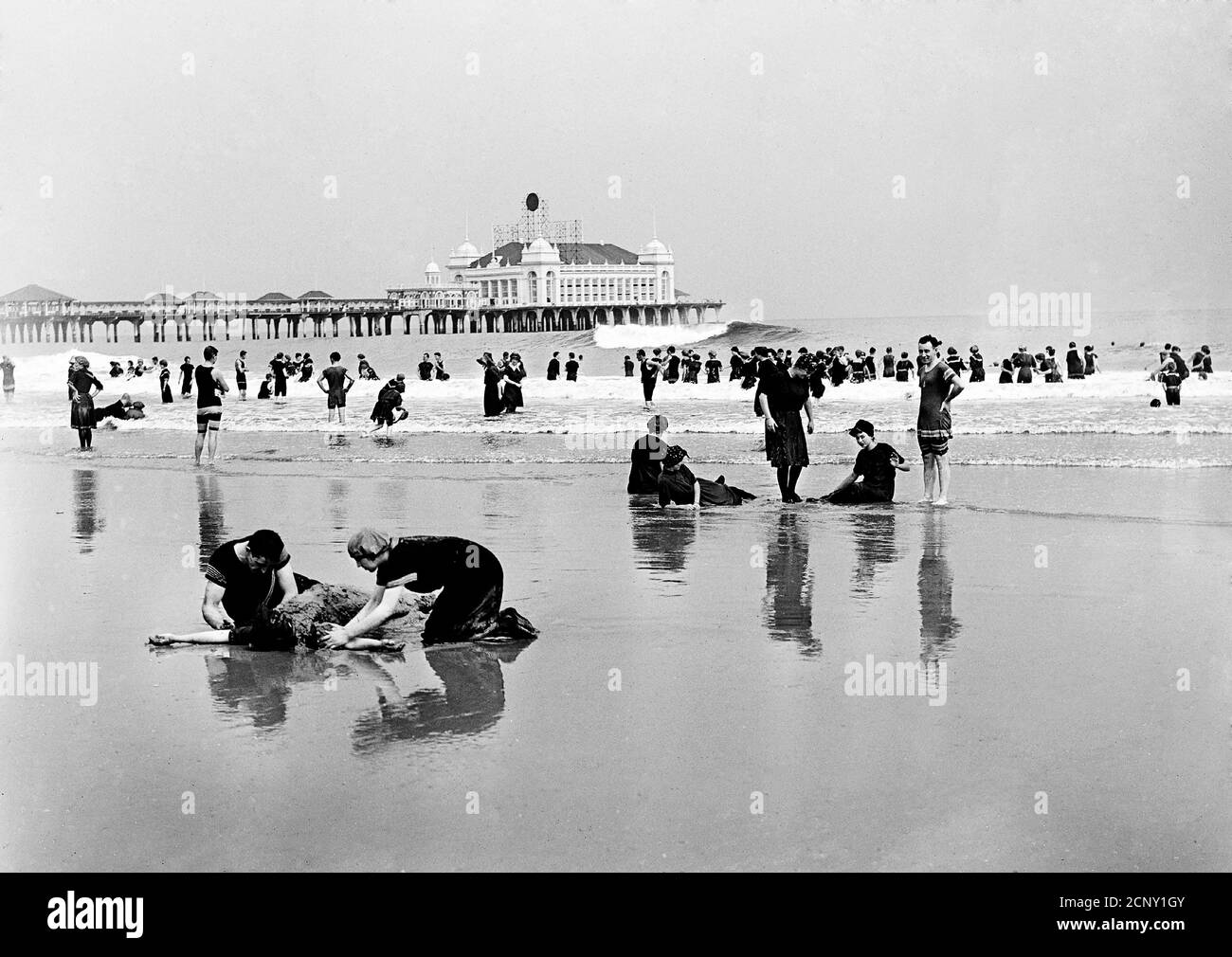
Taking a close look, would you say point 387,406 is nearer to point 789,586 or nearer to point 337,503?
point 337,503

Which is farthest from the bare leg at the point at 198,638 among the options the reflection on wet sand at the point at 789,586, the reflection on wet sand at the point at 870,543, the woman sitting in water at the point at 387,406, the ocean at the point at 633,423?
the woman sitting in water at the point at 387,406

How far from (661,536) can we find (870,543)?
1542mm

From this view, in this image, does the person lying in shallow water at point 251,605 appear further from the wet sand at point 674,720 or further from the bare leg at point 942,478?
the bare leg at point 942,478

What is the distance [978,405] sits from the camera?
29.2m

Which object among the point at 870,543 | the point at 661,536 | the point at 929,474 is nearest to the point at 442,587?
the point at 661,536

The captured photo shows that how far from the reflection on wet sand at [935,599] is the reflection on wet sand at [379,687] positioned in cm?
197

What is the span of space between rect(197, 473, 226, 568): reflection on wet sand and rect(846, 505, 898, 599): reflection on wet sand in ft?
12.8

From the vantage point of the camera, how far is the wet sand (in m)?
4.50

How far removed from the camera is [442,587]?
722 centimetres

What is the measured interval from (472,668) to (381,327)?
181974mm

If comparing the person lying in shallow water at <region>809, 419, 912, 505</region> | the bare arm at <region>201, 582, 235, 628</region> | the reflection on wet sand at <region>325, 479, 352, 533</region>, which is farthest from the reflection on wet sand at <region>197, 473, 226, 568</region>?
the person lying in shallow water at <region>809, 419, 912, 505</region>

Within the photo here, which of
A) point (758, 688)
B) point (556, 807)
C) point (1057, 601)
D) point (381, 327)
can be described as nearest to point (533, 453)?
point (1057, 601)

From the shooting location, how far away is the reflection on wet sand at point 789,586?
24.1 ft
